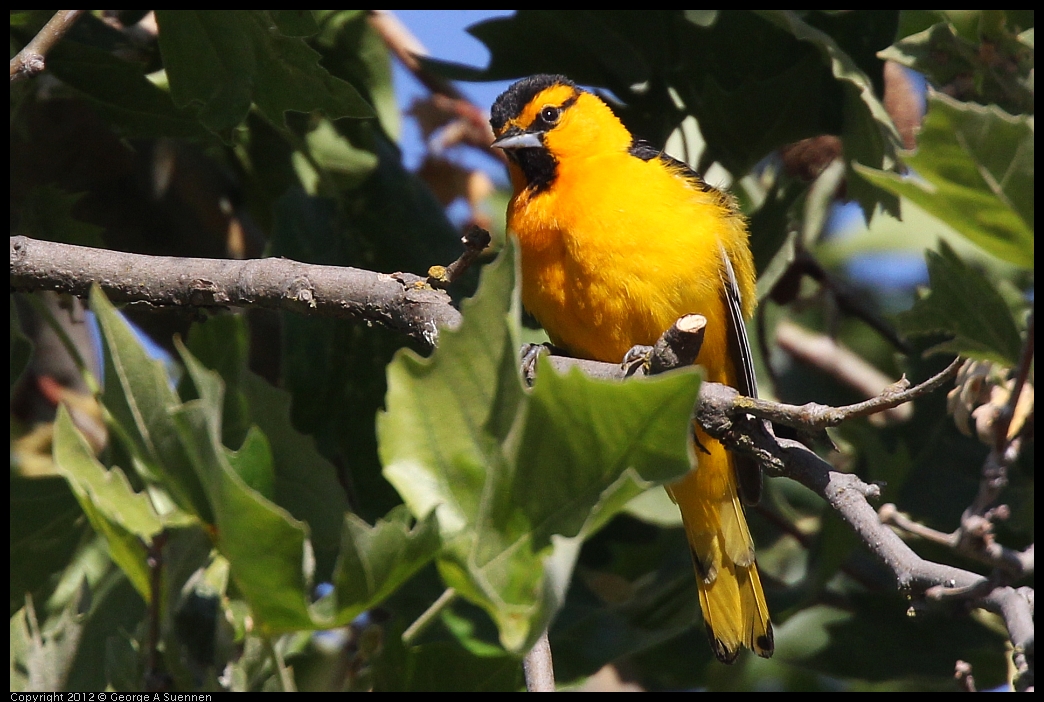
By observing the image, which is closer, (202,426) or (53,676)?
(202,426)

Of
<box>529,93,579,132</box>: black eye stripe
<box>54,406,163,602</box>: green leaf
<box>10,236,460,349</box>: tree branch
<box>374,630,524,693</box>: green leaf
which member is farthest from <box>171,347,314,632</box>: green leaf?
<box>529,93,579,132</box>: black eye stripe

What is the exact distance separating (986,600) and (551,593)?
0.72 meters

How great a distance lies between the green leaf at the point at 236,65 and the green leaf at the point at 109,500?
151cm

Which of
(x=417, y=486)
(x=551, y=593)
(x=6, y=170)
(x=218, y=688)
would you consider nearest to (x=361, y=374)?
(x=6, y=170)

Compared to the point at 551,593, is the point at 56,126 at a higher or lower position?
lower

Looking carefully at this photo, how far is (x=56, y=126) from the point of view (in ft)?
13.1

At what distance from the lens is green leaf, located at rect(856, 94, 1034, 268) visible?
1779mm

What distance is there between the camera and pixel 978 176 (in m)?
1.85

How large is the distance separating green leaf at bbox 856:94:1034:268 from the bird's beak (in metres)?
2.07

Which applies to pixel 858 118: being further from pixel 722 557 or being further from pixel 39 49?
pixel 39 49

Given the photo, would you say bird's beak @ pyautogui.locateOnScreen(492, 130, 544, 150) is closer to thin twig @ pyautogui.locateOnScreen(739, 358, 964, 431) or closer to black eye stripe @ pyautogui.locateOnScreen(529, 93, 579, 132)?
black eye stripe @ pyautogui.locateOnScreen(529, 93, 579, 132)

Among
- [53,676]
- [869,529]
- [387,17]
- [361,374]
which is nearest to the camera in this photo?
[869,529]

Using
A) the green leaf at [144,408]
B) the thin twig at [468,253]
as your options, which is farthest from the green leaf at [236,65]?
the green leaf at [144,408]
